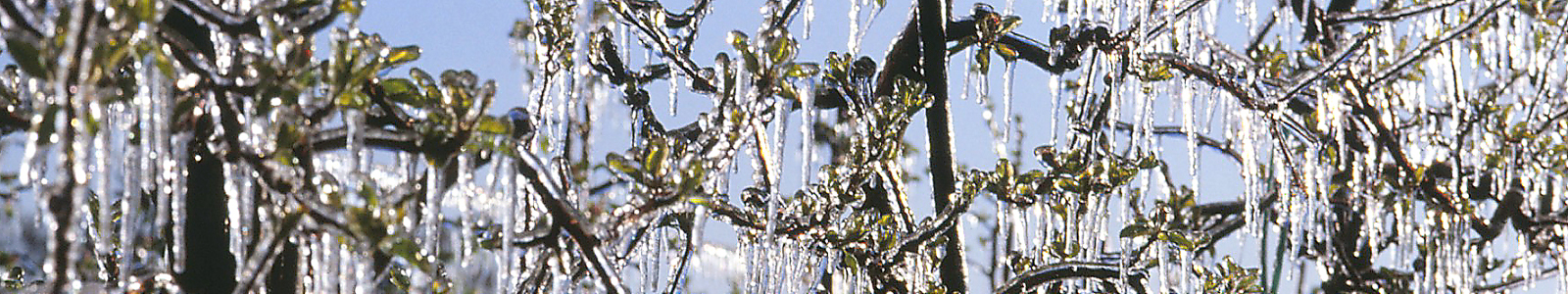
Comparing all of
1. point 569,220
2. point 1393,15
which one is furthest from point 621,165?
point 1393,15

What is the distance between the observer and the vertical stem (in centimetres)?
142

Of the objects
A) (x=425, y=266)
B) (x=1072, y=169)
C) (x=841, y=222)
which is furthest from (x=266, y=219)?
(x=1072, y=169)

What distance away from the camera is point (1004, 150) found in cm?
169

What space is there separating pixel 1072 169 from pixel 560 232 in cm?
77

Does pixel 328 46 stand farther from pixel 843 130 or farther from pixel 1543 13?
pixel 1543 13

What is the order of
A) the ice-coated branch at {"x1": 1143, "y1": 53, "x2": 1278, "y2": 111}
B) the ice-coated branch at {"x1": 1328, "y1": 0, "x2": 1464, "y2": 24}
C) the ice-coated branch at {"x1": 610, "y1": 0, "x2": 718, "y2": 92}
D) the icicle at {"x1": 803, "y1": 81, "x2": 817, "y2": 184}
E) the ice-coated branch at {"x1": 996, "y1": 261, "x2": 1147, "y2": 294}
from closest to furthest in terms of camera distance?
the icicle at {"x1": 803, "y1": 81, "x2": 817, "y2": 184} < the ice-coated branch at {"x1": 996, "y1": 261, "x2": 1147, "y2": 294} < the ice-coated branch at {"x1": 610, "y1": 0, "x2": 718, "y2": 92} < the ice-coated branch at {"x1": 1143, "y1": 53, "x2": 1278, "y2": 111} < the ice-coated branch at {"x1": 1328, "y1": 0, "x2": 1464, "y2": 24}

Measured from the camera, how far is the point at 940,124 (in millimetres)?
1428

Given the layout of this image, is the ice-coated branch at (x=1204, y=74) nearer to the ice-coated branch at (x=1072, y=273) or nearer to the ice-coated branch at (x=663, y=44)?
the ice-coated branch at (x=1072, y=273)

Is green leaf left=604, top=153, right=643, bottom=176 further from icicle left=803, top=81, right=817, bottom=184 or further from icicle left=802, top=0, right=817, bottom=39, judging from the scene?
icicle left=802, top=0, right=817, bottom=39

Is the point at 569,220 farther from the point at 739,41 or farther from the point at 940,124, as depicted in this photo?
the point at 940,124

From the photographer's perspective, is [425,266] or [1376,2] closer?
[425,266]

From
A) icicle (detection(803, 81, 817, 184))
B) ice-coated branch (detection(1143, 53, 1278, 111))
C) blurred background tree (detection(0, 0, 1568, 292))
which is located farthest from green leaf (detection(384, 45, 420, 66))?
ice-coated branch (detection(1143, 53, 1278, 111))

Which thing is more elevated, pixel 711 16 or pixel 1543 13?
pixel 1543 13

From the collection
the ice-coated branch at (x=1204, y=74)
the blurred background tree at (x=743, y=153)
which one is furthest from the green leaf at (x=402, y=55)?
the ice-coated branch at (x=1204, y=74)
